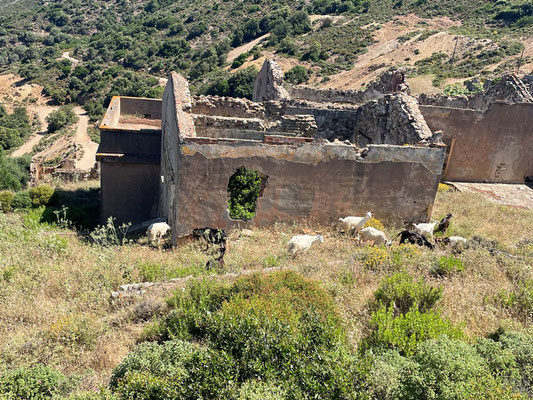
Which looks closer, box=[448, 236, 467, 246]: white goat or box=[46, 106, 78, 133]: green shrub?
box=[448, 236, 467, 246]: white goat

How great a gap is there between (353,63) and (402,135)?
39743 millimetres

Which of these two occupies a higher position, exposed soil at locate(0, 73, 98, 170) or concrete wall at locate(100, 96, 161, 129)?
concrete wall at locate(100, 96, 161, 129)

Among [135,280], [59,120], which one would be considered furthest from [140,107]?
[59,120]

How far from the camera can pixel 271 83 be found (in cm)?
1966

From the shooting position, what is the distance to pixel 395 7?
60.6 metres

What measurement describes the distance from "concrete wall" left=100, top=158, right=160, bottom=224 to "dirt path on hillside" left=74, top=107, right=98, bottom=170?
2054cm

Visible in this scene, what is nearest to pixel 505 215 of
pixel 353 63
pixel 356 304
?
pixel 356 304

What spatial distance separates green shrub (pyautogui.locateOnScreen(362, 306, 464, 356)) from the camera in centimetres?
462

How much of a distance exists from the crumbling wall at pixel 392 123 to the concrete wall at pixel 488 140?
1.93 m

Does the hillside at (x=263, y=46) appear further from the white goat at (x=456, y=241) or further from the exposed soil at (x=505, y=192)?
the white goat at (x=456, y=241)

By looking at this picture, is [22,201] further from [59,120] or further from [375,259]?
[59,120]

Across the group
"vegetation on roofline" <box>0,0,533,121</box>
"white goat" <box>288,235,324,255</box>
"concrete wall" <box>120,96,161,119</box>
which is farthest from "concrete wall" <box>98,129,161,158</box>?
"vegetation on roofline" <box>0,0,533,121</box>

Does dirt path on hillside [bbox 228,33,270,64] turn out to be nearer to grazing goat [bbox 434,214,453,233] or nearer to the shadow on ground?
the shadow on ground

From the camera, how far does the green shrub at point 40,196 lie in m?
17.0
